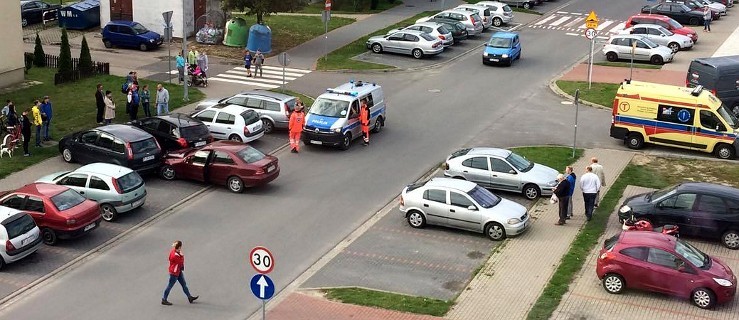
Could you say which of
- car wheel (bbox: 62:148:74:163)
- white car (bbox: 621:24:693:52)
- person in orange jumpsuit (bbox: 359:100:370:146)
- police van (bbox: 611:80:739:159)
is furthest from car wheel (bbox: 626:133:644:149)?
car wheel (bbox: 62:148:74:163)

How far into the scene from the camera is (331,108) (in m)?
33.8

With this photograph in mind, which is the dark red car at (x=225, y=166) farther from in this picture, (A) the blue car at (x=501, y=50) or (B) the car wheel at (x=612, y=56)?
(B) the car wheel at (x=612, y=56)

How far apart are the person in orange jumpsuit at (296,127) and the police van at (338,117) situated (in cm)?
34

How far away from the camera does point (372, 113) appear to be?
34.9 metres

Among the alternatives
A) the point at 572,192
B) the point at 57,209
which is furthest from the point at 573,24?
the point at 57,209

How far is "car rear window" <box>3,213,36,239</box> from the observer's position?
74.7 feet

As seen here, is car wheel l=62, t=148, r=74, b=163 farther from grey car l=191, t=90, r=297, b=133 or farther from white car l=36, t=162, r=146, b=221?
grey car l=191, t=90, r=297, b=133

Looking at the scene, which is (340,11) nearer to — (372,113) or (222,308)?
(372,113)

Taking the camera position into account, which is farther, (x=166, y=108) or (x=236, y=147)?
(x=166, y=108)

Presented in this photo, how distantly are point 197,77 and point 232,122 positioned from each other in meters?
9.29

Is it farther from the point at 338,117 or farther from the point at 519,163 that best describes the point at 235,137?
the point at 519,163

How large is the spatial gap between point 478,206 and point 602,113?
15.2 meters

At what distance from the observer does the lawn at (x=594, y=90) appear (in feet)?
133

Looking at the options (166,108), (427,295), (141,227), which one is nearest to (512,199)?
(427,295)
